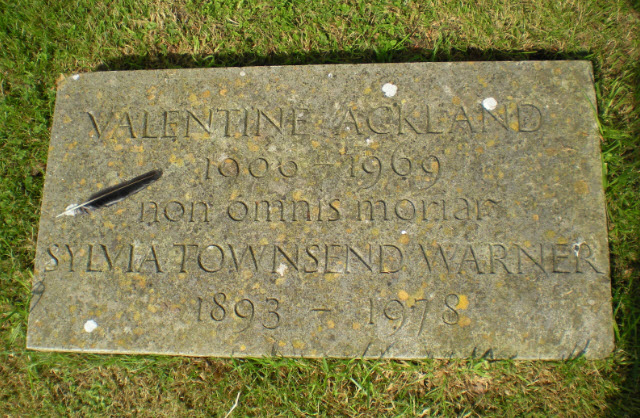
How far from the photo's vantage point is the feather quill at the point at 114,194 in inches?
91.3

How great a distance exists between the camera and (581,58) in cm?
275

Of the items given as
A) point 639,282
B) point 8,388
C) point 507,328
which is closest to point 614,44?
point 639,282

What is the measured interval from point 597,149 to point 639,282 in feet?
2.83

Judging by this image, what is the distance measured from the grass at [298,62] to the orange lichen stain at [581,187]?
18.5 inches

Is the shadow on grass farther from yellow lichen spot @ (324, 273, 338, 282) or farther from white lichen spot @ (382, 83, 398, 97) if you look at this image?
yellow lichen spot @ (324, 273, 338, 282)

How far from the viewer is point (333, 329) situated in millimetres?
2195

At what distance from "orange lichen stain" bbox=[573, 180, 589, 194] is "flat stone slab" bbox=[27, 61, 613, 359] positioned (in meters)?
0.02

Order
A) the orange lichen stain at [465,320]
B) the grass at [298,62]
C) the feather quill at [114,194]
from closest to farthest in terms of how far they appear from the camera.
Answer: the orange lichen stain at [465,320]
the feather quill at [114,194]
the grass at [298,62]

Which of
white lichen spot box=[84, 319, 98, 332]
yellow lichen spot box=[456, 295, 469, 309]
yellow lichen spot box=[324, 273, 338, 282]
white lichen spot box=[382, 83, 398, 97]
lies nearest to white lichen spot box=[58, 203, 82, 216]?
white lichen spot box=[84, 319, 98, 332]

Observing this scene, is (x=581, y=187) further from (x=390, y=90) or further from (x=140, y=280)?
(x=140, y=280)

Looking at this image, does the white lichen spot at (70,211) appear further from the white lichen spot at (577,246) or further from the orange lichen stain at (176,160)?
the white lichen spot at (577,246)

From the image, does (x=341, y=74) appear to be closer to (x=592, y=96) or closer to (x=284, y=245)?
(x=284, y=245)

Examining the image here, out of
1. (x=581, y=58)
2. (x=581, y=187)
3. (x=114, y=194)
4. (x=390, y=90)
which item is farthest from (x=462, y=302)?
(x=114, y=194)

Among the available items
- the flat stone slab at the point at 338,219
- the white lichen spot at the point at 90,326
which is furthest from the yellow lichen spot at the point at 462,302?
the white lichen spot at the point at 90,326
